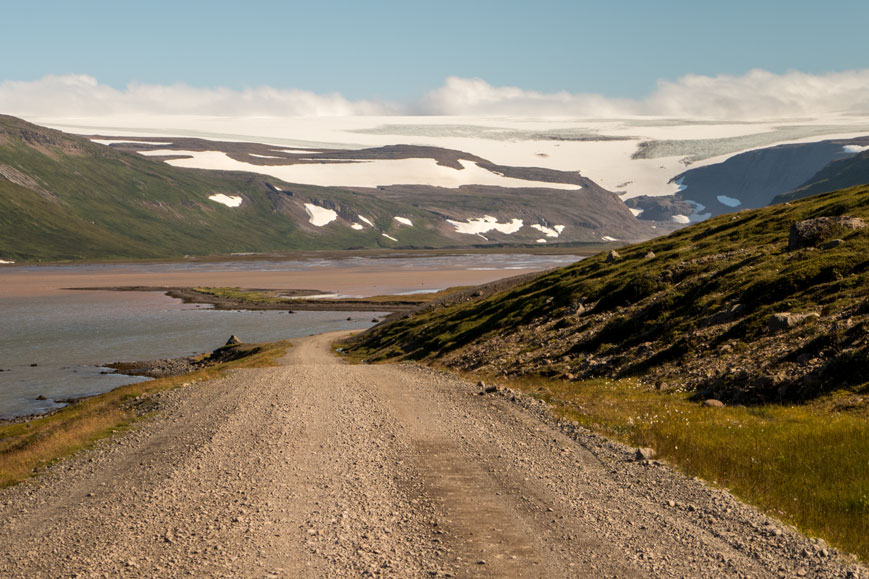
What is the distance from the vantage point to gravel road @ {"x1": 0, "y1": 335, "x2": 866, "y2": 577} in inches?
530

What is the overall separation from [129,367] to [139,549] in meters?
69.6

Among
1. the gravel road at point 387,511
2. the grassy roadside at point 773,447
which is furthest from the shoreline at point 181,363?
the grassy roadside at point 773,447

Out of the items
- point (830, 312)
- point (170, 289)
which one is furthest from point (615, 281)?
point (170, 289)

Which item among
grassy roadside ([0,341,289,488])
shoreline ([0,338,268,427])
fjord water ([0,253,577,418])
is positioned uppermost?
grassy roadside ([0,341,289,488])

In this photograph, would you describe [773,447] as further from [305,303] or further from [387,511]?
[305,303]

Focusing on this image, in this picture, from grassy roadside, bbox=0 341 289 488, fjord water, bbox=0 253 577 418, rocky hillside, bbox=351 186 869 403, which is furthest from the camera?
fjord water, bbox=0 253 577 418

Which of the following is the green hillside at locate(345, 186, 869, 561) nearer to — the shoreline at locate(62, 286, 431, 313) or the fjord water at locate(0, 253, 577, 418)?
the fjord water at locate(0, 253, 577, 418)

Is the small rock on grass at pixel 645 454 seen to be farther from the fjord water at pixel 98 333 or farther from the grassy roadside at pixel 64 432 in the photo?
the fjord water at pixel 98 333

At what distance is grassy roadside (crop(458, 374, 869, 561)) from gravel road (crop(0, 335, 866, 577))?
0.80 metres

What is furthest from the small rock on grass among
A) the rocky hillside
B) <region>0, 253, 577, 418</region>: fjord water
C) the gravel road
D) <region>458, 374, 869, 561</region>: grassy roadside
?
<region>0, 253, 577, 418</region>: fjord water

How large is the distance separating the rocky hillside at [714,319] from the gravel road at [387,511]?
31.1 ft

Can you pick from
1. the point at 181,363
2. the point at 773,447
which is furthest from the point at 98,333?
the point at 773,447

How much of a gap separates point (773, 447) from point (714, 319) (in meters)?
18.3

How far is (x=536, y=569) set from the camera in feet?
43.0
